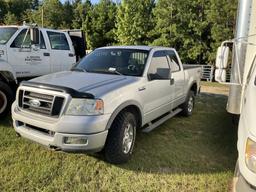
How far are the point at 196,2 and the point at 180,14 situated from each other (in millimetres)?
1940

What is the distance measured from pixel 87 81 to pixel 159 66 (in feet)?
5.67

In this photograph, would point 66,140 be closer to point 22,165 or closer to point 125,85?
point 22,165

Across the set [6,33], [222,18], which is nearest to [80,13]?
[222,18]

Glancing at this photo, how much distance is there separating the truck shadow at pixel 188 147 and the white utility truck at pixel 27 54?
2.99 metres

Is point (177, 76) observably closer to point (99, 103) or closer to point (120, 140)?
point (120, 140)

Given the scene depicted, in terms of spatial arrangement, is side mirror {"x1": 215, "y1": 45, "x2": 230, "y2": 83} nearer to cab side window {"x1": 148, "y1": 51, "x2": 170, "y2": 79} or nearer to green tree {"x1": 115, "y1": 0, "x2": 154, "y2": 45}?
cab side window {"x1": 148, "y1": 51, "x2": 170, "y2": 79}

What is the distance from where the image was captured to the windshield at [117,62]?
206 inches

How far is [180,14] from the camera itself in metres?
30.7

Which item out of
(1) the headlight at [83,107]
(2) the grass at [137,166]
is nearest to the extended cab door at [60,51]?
(2) the grass at [137,166]

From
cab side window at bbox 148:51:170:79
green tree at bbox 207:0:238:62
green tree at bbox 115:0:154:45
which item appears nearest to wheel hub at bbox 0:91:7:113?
cab side window at bbox 148:51:170:79

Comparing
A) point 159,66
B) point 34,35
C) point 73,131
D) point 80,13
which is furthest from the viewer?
point 80,13

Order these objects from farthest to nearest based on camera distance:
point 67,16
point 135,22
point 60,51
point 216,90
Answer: point 67,16, point 135,22, point 216,90, point 60,51

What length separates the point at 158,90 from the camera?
17.9ft

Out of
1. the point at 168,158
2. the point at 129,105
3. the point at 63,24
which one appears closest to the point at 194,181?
the point at 168,158
